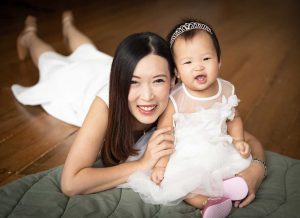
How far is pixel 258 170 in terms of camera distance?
1.49 metres

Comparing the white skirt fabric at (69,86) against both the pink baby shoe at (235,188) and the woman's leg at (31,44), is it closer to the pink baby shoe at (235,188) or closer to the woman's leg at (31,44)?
the woman's leg at (31,44)

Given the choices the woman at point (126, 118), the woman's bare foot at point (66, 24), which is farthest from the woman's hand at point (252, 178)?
the woman's bare foot at point (66, 24)

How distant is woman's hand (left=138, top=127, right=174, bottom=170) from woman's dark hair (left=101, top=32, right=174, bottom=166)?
0.14 metres

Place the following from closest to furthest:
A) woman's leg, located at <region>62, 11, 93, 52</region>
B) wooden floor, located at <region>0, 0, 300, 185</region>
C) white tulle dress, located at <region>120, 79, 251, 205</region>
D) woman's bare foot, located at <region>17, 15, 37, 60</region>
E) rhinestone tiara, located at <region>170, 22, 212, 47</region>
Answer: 1. white tulle dress, located at <region>120, 79, 251, 205</region>
2. rhinestone tiara, located at <region>170, 22, 212, 47</region>
3. wooden floor, located at <region>0, 0, 300, 185</region>
4. woman's leg, located at <region>62, 11, 93, 52</region>
5. woman's bare foot, located at <region>17, 15, 37, 60</region>

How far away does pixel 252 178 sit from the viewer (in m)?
1.45

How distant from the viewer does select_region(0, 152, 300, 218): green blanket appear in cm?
134

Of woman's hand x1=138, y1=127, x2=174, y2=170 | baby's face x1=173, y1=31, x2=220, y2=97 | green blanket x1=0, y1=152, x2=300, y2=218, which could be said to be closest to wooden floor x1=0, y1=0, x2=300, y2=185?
green blanket x1=0, y1=152, x2=300, y2=218

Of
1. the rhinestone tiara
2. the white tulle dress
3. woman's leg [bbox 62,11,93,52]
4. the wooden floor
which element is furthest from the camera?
woman's leg [bbox 62,11,93,52]

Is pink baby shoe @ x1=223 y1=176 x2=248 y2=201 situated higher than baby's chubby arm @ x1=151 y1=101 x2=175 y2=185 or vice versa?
baby's chubby arm @ x1=151 y1=101 x2=175 y2=185

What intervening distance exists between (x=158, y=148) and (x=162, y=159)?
0.16ft

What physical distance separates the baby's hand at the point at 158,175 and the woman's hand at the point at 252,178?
11.6 inches

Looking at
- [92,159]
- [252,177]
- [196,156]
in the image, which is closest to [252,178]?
[252,177]

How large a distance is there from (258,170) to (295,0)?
5.76 meters

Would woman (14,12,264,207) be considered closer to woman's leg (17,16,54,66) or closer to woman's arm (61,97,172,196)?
woman's arm (61,97,172,196)
